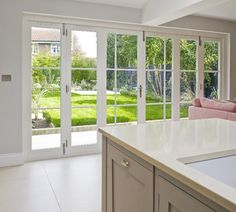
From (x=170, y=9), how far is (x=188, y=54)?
1.77 metres

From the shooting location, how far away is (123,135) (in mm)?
1543

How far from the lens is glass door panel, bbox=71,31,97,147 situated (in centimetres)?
426

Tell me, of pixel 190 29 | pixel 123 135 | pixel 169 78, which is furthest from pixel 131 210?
pixel 190 29

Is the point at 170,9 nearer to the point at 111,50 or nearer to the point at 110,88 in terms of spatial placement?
the point at 111,50

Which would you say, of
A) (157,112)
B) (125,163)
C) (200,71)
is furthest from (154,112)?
(125,163)

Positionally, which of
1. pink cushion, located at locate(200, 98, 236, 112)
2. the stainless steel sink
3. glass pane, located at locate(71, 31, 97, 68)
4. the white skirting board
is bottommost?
the white skirting board

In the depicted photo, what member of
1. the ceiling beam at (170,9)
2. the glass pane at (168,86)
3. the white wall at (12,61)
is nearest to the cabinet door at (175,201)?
the ceiling beam at (170,9)

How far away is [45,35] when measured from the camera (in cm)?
405

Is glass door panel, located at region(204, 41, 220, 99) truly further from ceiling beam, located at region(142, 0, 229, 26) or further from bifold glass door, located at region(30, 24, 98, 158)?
bifold glass door, located at region(30, 24, 98, 158)

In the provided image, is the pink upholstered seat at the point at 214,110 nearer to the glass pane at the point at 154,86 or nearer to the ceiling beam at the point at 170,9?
the glass pane at the point at 154,86

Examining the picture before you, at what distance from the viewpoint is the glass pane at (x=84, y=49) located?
4238 mm

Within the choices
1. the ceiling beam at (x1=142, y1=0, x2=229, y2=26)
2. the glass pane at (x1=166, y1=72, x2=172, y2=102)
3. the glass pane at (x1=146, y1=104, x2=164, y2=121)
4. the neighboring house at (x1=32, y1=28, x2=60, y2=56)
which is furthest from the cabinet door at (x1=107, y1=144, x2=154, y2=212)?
the glass pane at (x1=166, y1=72, x2=172, y2=102)

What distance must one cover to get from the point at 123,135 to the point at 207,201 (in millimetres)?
768

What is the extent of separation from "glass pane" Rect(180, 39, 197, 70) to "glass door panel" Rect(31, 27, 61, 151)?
93.7 inches
